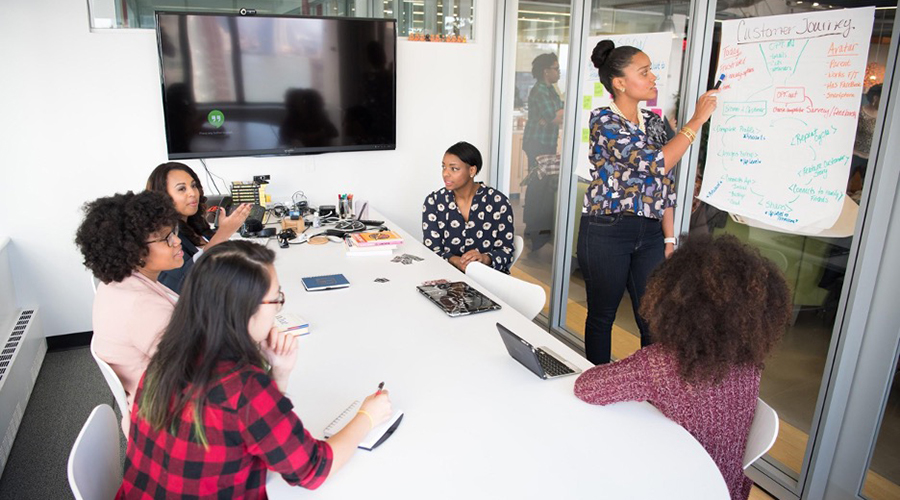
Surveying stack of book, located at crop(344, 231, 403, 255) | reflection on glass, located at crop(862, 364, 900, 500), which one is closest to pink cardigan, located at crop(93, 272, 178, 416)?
stack of book, located at crop(344, 231, 403, 255)

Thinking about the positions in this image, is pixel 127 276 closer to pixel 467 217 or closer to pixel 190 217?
pixel 190 217

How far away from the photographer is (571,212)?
12.2 feet

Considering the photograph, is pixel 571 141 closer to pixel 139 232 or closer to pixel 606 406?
pixel 606 406

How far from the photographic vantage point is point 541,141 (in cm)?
402

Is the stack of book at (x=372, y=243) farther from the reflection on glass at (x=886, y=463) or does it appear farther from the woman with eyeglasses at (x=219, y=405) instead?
the reflection on glass at (x=886, y=463)

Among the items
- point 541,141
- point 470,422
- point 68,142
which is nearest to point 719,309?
point 470,422

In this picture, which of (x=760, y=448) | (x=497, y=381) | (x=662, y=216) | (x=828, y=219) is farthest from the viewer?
(x=662, y=216)

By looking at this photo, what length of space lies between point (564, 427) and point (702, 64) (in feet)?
6.20

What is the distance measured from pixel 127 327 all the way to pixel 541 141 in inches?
115

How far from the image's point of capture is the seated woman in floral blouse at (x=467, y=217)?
3135 mm

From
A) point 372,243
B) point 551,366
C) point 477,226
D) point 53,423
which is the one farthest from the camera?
point 477,226

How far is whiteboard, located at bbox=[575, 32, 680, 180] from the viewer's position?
2.90 meters

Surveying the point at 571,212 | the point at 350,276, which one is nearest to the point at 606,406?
the point at 350,276

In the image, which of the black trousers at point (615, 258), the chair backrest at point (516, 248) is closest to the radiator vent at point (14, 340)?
the chair backrest at point (516, 248)
